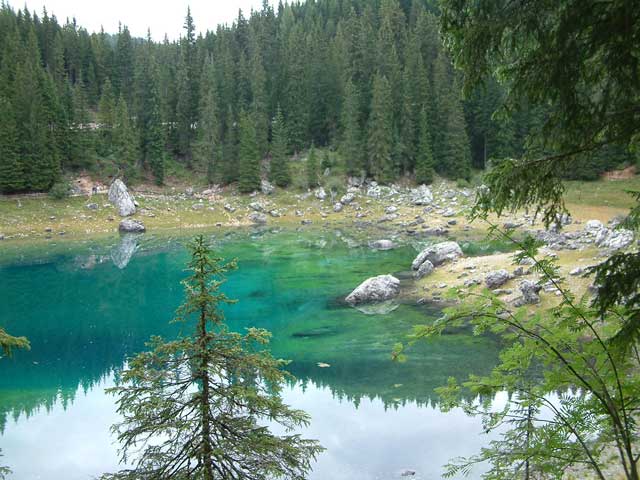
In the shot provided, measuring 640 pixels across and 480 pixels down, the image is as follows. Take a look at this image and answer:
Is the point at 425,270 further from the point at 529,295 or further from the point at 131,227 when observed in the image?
the point at 131,227

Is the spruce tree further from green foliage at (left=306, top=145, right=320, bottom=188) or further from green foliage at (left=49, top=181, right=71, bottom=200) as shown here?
green foliage at (left=49, top=181, right=71, bottom=200)

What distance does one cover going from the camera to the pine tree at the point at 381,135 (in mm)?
75438

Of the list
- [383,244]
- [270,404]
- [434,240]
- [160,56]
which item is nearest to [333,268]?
[383,244]

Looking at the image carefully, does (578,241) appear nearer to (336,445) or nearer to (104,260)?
(336,445)

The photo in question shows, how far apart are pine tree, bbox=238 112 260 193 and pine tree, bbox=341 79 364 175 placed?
13639 mm

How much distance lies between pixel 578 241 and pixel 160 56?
103 metres

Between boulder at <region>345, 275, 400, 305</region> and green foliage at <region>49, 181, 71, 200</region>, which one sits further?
green foliage at <region>49, 181, 71, 200</region>

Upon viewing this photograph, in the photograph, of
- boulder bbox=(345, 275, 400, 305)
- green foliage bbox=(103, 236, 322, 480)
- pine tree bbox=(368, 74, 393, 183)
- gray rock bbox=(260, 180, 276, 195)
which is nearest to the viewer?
green foliage bbox=(103, 236, 322, 480)

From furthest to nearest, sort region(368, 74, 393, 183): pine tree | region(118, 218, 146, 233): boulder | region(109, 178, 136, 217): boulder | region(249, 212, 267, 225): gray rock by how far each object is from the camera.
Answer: region(368, 74, 393, 183): pine tree, region(249, 212, 267, 225): gray rock, region(109, 178, 136, 217): boulder, region(118, 218, 146, 233): boulder

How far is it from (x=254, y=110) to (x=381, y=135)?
2322 centimetres

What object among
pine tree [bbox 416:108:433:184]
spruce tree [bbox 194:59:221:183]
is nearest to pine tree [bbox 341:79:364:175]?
pine tree [bbox 416:108:433:184]

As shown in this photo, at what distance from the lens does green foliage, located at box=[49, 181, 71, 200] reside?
65.8 metres

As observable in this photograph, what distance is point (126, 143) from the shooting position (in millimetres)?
74188

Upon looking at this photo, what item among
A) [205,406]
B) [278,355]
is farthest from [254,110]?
[205,406]
